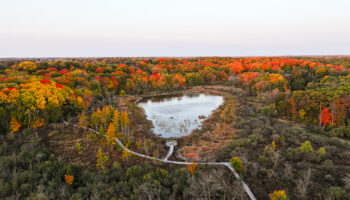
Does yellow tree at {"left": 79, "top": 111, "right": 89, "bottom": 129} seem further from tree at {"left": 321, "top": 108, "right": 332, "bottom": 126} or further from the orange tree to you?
tree at {"left": 321, "top": 108, "right": 332, "bottom": 126}

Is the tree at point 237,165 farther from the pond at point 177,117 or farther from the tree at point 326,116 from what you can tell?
the tree at point 326,116

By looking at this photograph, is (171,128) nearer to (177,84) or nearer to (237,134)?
(237,134)

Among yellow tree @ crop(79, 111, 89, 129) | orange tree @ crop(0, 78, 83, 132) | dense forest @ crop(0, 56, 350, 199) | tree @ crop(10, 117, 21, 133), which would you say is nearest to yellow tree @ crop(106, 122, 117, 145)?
dense forest @ crop(0, 56, 350, 199)

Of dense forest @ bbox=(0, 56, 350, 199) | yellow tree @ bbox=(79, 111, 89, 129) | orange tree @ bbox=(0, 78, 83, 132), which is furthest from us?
yellow tree @ bbox=(79, 111, 89, 129)

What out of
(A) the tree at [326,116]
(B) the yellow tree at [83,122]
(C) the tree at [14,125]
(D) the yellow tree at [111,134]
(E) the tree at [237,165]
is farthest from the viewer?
(A) the tree at [326,116]

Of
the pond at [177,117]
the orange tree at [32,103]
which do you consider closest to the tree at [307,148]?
the pond at [177,117]

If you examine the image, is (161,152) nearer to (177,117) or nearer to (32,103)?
(177,117)

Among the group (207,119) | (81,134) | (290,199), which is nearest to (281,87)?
(207,119)

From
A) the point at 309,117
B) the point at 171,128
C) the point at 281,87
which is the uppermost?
the point at 281,87

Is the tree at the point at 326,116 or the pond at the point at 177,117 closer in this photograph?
the tree at the point at 326,116

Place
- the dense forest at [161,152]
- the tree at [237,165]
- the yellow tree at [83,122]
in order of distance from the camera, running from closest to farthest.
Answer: the dense forest at [161,152] → the tree at [237,165] → the yellow tree at [83,122]

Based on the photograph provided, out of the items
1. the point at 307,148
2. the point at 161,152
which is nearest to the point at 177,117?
the point at 161,152
